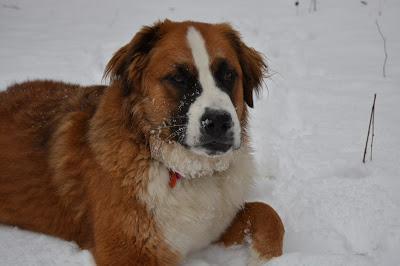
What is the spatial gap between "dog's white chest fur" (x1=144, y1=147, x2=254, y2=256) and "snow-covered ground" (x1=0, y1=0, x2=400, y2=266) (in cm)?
19

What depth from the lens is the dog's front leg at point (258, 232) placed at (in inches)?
120

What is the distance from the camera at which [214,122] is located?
272 cm

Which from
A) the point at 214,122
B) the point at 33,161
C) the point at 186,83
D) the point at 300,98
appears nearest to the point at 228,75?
the point at 186,83

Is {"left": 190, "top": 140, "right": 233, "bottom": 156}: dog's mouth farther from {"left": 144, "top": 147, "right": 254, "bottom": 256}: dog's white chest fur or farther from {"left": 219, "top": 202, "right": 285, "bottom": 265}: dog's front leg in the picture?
{"left": 219, "top": 202, "right": 285, "bottom": 265}: dog's front leg

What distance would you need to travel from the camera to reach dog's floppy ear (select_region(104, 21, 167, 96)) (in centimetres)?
311

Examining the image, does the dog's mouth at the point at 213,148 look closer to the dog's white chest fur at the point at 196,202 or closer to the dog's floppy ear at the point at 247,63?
the dog's white chest fur at the point at 196,202

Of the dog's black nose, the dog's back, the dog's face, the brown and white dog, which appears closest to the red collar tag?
the brown and white dog

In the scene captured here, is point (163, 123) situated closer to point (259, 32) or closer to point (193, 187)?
point (193, 187)

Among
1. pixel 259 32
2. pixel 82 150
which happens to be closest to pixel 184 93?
pixel 82 150

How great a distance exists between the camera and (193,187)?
3.14m

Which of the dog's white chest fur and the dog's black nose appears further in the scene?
the dog's white chest fur

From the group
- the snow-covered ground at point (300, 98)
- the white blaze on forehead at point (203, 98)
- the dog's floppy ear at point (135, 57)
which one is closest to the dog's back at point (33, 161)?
the snow-covered ground at point (300, 98)

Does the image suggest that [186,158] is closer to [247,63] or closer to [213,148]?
[213,148]

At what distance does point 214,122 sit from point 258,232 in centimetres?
89
